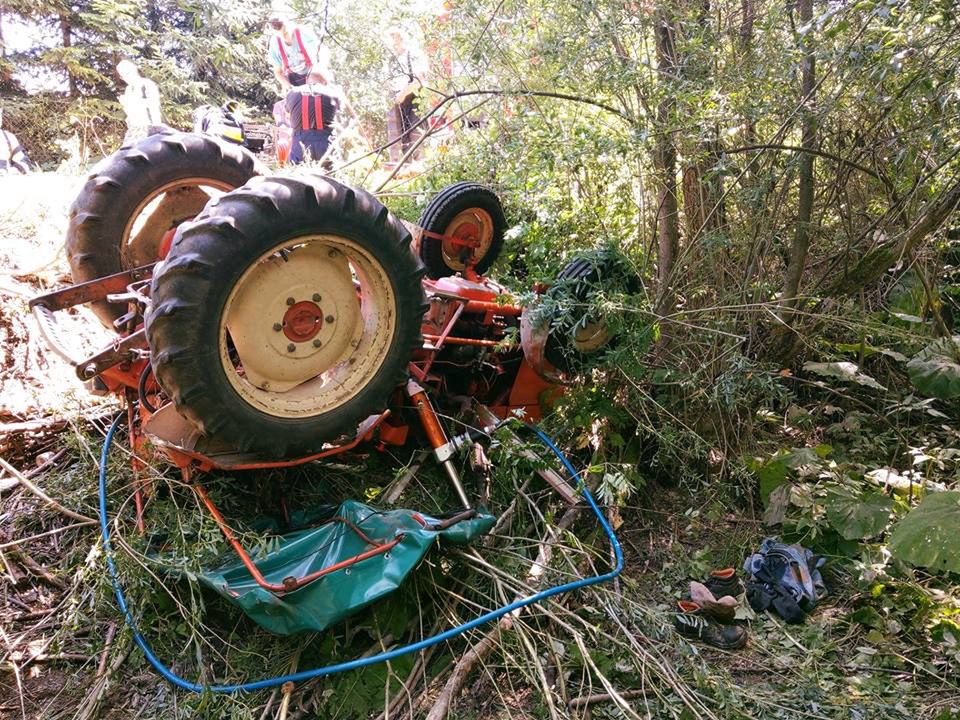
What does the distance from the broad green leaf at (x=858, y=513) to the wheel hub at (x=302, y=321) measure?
2398 millimetres

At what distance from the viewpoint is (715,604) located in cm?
283

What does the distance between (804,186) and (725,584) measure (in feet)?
6.78

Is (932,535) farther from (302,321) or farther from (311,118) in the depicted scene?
(311,118)

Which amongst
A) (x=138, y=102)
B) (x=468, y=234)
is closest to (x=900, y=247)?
(x=468, y=234)

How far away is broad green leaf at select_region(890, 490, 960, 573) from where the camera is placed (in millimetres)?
2539

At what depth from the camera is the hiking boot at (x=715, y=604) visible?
2.82 metres

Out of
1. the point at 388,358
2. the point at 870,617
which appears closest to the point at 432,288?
the point at 388,358

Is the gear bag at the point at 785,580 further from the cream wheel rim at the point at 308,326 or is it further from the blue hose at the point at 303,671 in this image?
the cream wheel rim at the point at 308,326

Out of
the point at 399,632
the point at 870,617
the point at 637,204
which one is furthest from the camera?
the point at 637,204

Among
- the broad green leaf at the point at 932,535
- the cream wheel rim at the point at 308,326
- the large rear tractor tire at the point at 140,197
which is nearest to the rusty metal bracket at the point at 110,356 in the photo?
the cream wheel rim at the point at 308,326

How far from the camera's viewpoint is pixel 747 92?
3.30 meters

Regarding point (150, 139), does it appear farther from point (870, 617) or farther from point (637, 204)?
point (870, 617)

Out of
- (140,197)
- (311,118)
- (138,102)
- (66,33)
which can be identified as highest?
(66,33)

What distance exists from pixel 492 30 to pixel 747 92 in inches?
70.3
